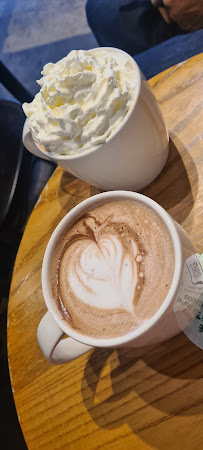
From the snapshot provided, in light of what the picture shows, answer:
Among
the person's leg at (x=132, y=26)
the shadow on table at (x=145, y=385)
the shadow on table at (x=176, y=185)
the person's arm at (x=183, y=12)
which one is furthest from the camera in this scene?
the person's leg at (x=132, y=26)

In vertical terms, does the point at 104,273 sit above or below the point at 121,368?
above

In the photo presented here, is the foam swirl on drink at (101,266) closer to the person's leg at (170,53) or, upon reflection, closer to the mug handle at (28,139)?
the mug handle at (28,139)

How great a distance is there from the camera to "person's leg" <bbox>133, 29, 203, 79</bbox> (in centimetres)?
168

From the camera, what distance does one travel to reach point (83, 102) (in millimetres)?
780

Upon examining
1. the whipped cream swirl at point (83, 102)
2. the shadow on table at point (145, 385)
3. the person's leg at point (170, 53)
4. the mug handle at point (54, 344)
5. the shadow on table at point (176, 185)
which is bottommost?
the person's leg at point (170, 53)

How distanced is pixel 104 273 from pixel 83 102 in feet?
0.98

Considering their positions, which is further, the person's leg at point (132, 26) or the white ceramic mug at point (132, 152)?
the person's leg at point (132, 26)

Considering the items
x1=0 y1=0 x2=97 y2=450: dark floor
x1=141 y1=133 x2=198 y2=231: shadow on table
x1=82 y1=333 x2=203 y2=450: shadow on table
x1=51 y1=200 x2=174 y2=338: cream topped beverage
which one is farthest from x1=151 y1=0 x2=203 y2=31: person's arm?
x1=82 y1=333 x2=203 y2=450: shadow on table

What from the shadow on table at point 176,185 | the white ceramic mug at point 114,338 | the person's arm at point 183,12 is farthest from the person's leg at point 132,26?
the white ceramic mug at point 114,338

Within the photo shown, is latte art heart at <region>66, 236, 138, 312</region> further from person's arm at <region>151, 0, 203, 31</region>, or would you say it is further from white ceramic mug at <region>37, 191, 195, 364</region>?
person's arm at <region>151, 0, 203, 31</region>

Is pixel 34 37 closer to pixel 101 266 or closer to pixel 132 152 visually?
pixel 132 152

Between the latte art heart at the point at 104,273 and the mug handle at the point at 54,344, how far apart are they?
0.20ft

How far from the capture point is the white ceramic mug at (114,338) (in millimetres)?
619

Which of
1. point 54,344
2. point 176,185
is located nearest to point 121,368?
point 54,344
